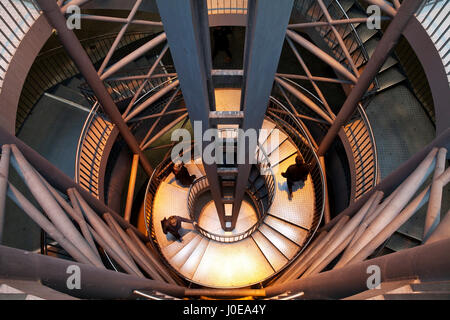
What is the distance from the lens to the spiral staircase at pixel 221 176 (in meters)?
3.70

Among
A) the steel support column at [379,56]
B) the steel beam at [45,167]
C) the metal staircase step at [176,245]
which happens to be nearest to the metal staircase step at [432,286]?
the steel support column at [379,56]

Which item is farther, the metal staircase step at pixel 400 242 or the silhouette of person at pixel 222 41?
the silhouette of person at pixel 222 41

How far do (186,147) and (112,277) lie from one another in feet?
27.7

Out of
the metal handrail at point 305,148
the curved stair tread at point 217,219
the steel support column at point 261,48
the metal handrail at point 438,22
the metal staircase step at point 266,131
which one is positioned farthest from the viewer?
the curved stair tread at point 217,219

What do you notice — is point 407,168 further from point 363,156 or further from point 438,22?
point 363,156

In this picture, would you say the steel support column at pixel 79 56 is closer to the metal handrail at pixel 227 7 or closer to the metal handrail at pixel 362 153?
the metal handrail at pixel 227 7

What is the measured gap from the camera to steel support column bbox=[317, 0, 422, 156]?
5316 mm

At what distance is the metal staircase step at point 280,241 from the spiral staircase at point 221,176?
0.05 m

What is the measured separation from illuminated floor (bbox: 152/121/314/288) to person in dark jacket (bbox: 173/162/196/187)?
144cm

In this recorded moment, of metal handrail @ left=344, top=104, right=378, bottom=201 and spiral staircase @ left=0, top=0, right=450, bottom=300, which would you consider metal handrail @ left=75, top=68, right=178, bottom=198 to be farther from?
metal handrail @ left=344, top=104, right=378, bottom=201

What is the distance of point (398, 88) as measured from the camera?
27.5 feet

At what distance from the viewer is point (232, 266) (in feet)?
31.6

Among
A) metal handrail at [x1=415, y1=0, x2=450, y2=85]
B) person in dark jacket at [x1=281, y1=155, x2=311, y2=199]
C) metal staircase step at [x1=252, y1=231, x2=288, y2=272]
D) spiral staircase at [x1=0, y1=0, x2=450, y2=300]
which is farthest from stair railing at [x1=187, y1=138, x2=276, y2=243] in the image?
metal handrail at [x1=415, y1=0, x2=450, y2=85]
